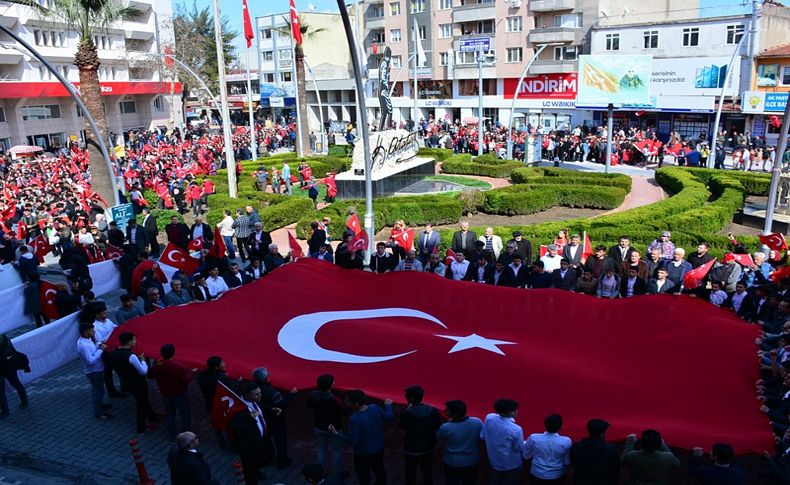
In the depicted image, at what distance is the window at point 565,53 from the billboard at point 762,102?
16.7 m

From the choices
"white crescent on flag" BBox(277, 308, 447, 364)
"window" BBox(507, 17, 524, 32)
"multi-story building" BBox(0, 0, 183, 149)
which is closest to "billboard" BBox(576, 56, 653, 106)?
"white crescent on flag" BBox(277, 308, 447, 364)

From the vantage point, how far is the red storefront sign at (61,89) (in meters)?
48.4

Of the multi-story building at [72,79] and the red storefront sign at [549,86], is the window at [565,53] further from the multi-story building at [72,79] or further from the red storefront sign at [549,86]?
the multi-story building at [72,79]

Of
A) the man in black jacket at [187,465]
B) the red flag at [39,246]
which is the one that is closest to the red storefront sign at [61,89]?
the red flag at [39,246]

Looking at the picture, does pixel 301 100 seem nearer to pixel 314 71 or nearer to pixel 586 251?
pixel 586 251

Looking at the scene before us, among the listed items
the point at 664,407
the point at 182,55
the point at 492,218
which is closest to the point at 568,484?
the point at 664,407

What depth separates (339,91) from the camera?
75750 millimetres

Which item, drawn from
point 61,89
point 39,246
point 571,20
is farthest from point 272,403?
point 61,89

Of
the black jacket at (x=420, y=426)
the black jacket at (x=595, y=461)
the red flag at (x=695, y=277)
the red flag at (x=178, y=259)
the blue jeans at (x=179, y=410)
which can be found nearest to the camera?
the black jacket at (x=595, y=461)

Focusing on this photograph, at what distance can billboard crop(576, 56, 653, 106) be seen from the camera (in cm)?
3020

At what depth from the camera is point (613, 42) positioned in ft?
165

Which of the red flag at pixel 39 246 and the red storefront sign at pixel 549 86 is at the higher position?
the red storefront sign at pixel 549 86

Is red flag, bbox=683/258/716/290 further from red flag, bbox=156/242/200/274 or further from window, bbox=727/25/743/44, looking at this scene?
window, bbox=727/25/743/44

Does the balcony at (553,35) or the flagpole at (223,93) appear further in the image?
the balcony at (553,35)
